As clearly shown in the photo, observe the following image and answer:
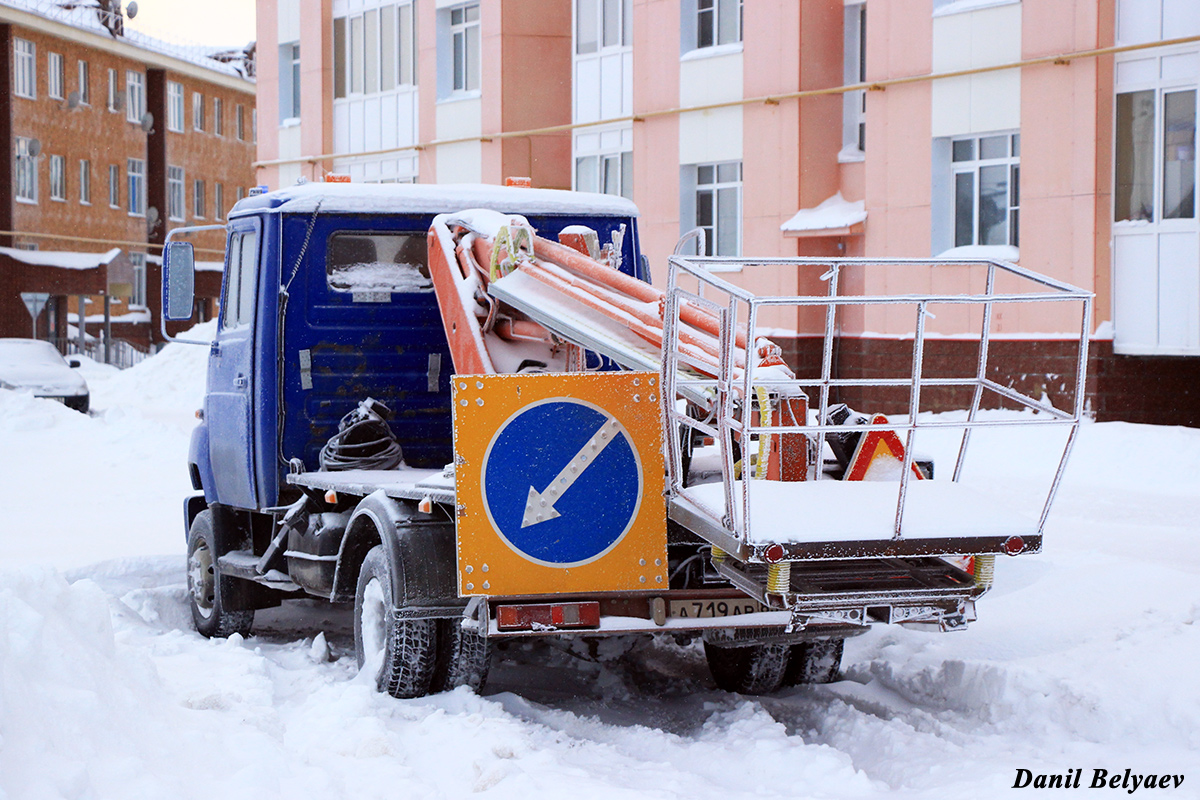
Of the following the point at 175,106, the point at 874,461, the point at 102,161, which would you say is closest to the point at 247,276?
the point at 874,461

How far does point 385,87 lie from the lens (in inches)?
1241

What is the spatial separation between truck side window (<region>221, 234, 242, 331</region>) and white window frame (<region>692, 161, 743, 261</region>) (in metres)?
15.5

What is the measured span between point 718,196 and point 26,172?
30.5m

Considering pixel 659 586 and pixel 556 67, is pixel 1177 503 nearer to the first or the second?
pixel 659 586

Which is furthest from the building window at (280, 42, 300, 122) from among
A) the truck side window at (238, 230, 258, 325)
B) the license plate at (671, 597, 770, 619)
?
the license plate at (671, 597, 770, 619)

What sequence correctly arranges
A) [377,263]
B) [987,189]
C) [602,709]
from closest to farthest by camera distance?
[602,709] → [377,263] → [987,189]

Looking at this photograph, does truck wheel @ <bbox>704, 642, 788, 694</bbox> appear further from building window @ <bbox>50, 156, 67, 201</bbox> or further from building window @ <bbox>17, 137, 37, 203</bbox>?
building window @ <bbox>50, 156, 67, 201</bbox>

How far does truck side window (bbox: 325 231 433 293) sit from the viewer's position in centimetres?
816

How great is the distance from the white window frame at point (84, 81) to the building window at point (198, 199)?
22.5 feet

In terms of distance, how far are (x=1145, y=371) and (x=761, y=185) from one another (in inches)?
281

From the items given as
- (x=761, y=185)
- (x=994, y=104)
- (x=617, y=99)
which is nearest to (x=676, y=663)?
(x=994, y=104)

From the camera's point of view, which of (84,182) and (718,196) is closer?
(718,196)

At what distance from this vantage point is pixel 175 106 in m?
54.6

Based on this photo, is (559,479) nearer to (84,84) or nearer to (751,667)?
(751,667)
